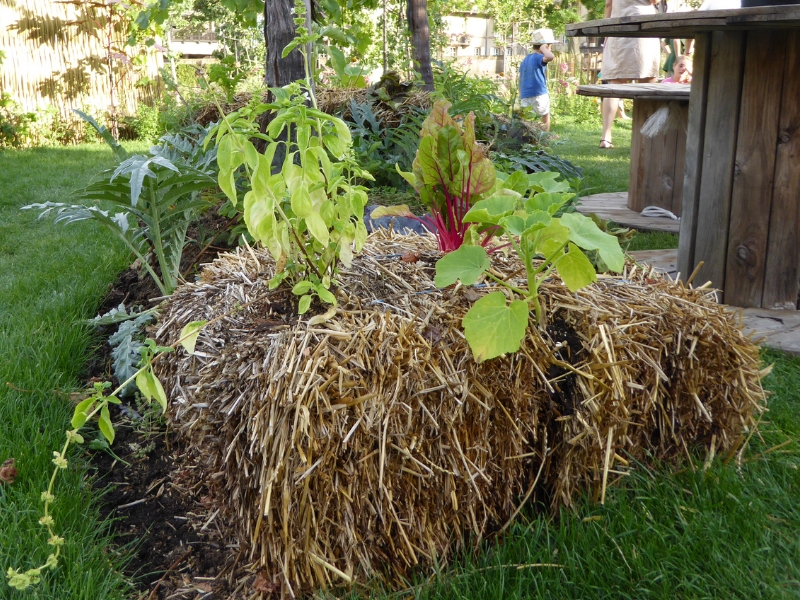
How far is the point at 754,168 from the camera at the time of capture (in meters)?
2.97

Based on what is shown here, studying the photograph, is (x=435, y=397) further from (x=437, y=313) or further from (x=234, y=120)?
(x=234, y=120)

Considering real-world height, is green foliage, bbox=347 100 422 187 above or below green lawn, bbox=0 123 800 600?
above

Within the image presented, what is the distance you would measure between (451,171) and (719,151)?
5.91 ft

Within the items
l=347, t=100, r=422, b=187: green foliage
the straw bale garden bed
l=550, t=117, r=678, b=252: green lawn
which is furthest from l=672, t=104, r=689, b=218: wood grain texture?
the straw bale garden bed

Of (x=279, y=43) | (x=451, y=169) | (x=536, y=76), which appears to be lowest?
(x=451, y=169)

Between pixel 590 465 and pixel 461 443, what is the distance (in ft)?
1.23

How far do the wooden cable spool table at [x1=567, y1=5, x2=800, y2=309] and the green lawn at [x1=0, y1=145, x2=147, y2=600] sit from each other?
8.30 ft

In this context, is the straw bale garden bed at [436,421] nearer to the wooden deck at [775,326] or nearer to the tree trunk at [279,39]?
the wooden deck at [775,326]

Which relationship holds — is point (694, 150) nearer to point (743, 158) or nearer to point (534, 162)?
point (743, 158)

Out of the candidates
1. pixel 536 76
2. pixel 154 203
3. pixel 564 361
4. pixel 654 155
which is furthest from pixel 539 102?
pixel 564 361

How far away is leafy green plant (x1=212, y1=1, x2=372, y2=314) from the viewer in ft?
4.91

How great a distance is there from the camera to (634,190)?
A: 17.1ft

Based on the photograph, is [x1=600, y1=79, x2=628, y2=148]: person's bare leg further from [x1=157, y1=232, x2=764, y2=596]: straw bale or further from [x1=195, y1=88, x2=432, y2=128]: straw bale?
[x1=157, y1=232, x2=764, y2=596]: straw bale

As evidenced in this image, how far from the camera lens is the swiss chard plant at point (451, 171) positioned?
1776mm
